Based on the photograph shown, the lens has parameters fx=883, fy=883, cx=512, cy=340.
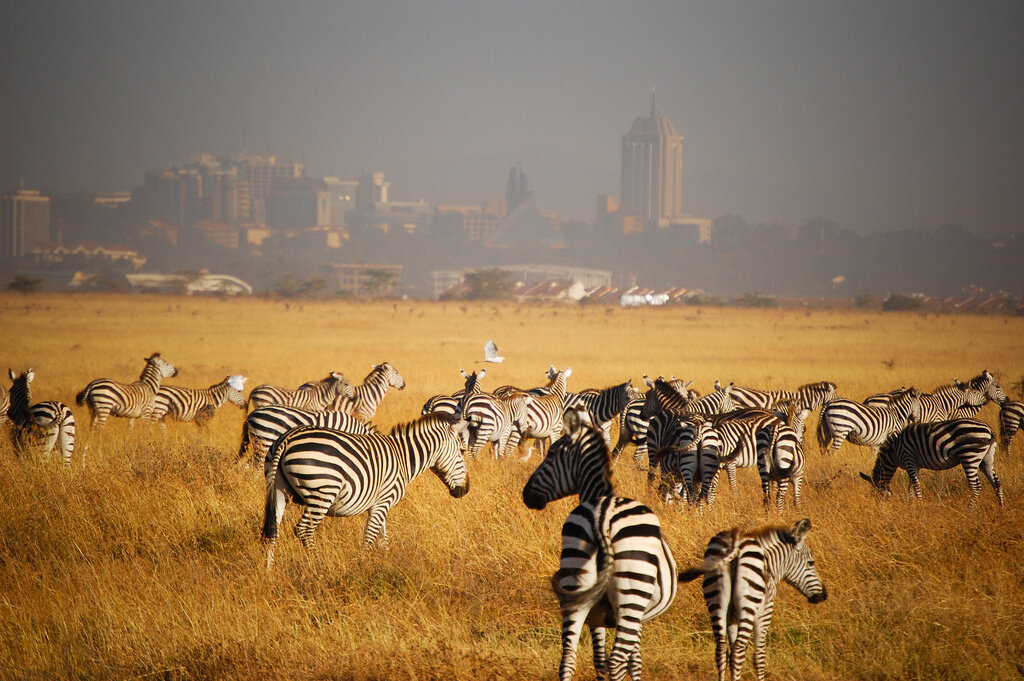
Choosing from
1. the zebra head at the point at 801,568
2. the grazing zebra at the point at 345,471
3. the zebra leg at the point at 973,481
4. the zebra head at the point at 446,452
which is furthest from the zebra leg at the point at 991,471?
the grazing zebra at the point at 345,471

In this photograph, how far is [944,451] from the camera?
9.70 meters

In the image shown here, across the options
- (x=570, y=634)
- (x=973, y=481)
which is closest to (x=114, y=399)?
(x=570, y=634)

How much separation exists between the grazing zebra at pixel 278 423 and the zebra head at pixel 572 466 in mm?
4837

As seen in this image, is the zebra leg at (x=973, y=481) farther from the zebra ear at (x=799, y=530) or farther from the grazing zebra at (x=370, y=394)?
the grazing zebra at (x=370, y=394)

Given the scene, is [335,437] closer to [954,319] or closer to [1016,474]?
[1016,474]

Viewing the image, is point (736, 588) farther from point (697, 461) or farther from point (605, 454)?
point (697, 461)

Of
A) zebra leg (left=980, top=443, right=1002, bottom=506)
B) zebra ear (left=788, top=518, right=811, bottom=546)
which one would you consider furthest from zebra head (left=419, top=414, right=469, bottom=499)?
zebra leg (left=980, top=443, right=1002, bottom=506)

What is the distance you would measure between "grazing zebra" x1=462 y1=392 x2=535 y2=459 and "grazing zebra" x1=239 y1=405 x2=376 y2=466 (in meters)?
1.98

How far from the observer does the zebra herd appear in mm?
4789

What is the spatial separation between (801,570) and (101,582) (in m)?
5.42

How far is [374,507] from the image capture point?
7.65 metres

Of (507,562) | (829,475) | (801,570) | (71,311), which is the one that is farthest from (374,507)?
(71,311)

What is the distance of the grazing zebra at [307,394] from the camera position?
1367 cm

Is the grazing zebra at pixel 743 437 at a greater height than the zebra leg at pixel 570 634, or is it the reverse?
the grazing zebra at pixel 743 437
